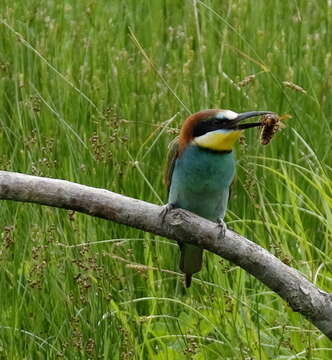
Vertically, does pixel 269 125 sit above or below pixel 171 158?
above

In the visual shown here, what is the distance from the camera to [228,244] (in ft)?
8.40

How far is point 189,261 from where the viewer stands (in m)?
3.20

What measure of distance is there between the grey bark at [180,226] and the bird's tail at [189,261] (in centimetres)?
51

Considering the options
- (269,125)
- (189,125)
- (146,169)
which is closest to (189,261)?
(189,125)

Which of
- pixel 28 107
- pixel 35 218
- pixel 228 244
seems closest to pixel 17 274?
pixel 35 218

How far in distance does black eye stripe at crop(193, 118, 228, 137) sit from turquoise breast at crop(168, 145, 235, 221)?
0.06 metres

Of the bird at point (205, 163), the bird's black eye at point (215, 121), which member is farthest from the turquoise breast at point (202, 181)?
the bird's black eye at point (215, 121)

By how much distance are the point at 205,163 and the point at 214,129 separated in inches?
5.6

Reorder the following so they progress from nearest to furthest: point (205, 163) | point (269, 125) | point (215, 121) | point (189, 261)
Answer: point (269, 125) → point (215, 121) → point (205, 163) → point (189, 261)

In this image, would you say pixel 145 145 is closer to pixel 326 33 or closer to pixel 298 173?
pixel 298 173

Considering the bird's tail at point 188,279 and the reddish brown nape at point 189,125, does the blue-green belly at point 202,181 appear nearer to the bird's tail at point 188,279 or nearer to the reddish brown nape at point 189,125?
the reddish brown nape at point 189,125

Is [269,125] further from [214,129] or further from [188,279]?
[188,279]

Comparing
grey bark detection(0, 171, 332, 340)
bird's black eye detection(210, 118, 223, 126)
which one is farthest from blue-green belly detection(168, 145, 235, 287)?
grey bark detection(0, 171, 332, 340)

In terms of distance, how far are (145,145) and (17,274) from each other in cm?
85
